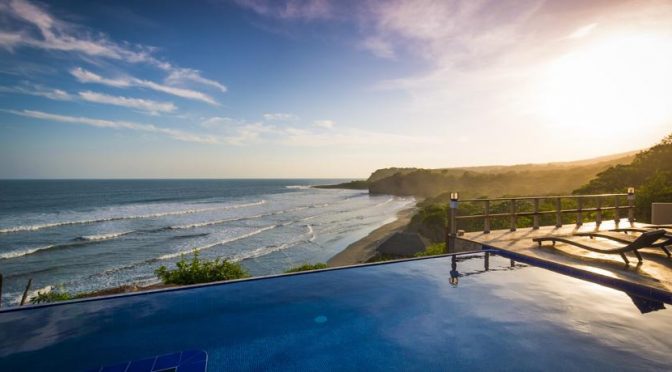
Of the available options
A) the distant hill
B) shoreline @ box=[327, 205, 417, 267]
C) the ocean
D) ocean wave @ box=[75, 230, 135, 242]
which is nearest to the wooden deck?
shoreline @ box=[327, 205, 417, 267]

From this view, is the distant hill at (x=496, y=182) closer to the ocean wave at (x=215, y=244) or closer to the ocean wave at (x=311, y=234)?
the ocean wave at (x=311, y=234)

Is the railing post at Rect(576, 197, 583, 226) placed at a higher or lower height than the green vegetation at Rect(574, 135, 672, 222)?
lower

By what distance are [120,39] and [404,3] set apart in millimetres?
17216

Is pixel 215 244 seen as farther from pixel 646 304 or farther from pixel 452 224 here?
pixel 646 304

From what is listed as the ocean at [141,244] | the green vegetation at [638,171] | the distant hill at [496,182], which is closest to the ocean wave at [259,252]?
the ocean at [141,244]

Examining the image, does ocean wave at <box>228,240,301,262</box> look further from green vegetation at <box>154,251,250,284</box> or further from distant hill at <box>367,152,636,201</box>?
distant hill at <box>367,152,636,201</box>

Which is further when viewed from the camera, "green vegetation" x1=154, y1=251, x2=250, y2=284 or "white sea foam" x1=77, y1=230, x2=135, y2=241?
"white sea foam" x1=77, y1=230, x2=135, y2=241

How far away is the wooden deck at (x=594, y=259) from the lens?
4.82 m

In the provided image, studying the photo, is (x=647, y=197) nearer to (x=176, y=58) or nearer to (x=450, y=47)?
(x=450, y=47)

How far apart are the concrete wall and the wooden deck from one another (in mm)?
3747

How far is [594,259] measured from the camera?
19.6 feet

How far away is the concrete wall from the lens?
9.34m

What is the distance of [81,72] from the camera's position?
999 inches

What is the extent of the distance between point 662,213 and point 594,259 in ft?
20.1
